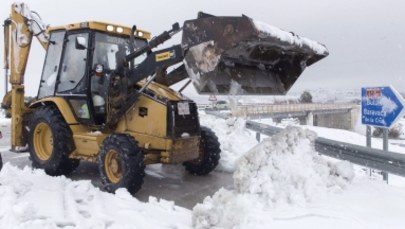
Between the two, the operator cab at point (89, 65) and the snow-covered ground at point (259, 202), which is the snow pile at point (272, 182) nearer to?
the snow-covered ground at point (259, 202)

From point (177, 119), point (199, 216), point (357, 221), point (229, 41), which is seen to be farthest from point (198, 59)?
point (357, 221)

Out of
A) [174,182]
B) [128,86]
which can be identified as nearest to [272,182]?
[174,182]

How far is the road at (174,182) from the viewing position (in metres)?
6.03

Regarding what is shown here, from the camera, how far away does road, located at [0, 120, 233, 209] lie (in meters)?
6.03

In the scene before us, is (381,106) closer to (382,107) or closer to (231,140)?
(382,107)

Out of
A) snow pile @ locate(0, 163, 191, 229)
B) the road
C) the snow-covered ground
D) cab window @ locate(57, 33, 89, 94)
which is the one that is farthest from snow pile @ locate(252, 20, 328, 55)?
cab window @ locate(57, 33, 89, 94)

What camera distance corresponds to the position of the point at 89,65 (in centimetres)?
Result: 661

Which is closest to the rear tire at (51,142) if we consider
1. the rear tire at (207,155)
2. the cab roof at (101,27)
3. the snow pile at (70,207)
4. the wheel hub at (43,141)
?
the wheel hub at (43,141)

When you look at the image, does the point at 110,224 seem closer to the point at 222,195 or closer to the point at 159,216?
the point at 159,216

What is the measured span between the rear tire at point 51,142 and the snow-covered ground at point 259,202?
100 cm

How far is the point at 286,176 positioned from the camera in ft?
15.3

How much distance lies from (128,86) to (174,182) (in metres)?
1.77

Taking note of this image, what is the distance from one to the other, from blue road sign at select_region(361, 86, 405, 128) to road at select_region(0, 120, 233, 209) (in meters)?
2.46

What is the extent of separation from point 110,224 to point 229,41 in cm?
235
